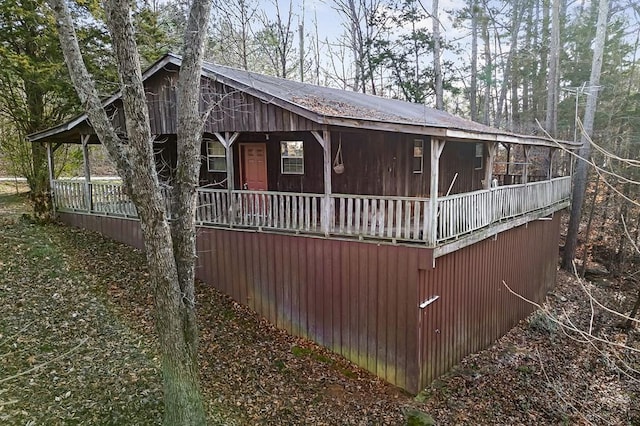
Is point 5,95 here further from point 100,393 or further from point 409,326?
point 409,326

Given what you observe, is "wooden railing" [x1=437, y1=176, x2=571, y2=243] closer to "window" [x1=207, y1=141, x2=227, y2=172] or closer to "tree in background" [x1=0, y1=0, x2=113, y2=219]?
"window" [x1=207, y1=141, x2=227, y2=172]

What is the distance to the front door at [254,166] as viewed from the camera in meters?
13.3

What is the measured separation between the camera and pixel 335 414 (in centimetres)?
788

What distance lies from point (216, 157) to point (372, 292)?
23.2ft

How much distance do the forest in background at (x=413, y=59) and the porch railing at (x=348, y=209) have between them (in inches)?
132

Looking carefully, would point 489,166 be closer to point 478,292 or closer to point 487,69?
point 478,292

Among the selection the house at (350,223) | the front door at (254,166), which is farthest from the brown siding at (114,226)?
the front door at (254,166)

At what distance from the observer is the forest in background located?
626 inches

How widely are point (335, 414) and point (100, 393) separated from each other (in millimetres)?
3846

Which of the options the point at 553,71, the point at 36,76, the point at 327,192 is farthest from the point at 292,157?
the point at 553,71

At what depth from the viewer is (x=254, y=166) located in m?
13.5

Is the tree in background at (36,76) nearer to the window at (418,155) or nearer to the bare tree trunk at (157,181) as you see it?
the bare tree trunk at (157,181)

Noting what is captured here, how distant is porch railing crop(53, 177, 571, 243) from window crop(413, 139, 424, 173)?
6.42ft

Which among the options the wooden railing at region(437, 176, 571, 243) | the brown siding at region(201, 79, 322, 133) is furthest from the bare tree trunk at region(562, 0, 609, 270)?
the brown siding at region(201, 79, 322, 133)
